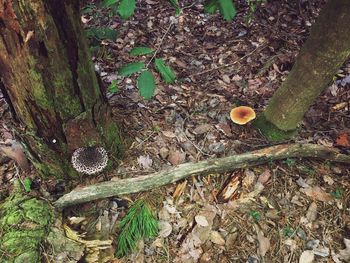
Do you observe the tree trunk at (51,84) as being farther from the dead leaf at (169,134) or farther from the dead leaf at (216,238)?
the dead leaf at (216,238)

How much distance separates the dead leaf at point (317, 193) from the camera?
2.92 m

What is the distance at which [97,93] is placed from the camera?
2441mm

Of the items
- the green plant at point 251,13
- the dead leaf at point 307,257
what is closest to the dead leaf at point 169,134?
the dead leaf at point 307,257

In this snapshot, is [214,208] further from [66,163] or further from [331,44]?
[331,44]

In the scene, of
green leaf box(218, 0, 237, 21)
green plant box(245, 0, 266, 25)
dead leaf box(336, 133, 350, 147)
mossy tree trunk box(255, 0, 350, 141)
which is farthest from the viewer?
green plant box(245, 0, 266, 25)

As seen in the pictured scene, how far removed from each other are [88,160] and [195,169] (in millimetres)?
909


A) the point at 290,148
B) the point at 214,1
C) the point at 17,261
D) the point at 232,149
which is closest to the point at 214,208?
the point at 232,149

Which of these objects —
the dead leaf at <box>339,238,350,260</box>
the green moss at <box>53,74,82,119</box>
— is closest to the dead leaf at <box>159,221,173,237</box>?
the green moss at <box>53,74,82,119</box>

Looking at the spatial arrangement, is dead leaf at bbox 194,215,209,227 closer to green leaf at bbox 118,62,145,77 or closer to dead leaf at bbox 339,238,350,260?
dead leaf at bbox 339,238,350,260

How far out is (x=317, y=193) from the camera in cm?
295

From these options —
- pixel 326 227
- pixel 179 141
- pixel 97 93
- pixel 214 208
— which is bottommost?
pixel 326 227

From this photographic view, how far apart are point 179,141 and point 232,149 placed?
20.7 inches

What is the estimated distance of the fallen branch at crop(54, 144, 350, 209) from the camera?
2.63m

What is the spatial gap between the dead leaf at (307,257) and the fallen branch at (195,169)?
83cm
